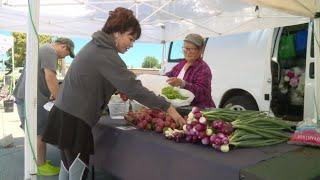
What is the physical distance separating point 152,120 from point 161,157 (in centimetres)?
43

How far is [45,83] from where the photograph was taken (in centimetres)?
340

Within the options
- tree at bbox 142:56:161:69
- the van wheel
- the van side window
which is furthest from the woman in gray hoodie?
tree at bbox 142:56:161:69

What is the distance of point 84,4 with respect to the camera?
4.97 metres

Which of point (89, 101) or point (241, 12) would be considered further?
point (241, 12)

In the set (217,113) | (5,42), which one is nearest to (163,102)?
(217,113)

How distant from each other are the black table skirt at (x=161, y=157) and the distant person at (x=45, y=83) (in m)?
0.97

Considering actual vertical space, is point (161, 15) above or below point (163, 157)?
above

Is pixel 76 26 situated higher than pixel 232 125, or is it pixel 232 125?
pixel 76 26

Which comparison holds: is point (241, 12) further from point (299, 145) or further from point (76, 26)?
point (299, 145)

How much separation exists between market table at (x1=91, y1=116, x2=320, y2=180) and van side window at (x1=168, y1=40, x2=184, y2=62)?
3979 mm

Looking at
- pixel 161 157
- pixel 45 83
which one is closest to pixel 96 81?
pixel 161 157

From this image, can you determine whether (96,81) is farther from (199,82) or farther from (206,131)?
(199,82)

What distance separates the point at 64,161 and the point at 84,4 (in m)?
3.33

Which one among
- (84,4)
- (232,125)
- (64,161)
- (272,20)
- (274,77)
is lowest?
(64,161)
